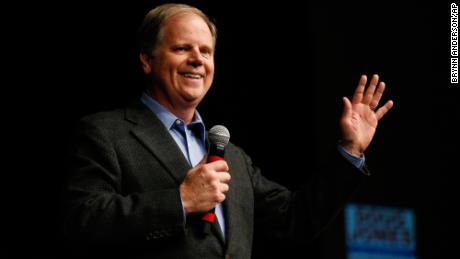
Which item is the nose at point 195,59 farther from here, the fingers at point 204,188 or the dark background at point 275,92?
the dark background at point 275,92

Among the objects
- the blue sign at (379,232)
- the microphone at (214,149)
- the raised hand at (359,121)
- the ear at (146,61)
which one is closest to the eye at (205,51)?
the ear at (146,61)

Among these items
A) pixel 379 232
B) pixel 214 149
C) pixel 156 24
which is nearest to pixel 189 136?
pixel 214 149

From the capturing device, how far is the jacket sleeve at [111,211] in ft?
5.08

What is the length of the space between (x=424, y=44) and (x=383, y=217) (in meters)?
1.13

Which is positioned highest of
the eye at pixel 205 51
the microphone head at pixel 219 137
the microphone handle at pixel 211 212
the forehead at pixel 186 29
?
the forehead at pixel 186 29

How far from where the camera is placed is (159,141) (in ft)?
5.88

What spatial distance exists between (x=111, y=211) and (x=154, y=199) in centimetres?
11

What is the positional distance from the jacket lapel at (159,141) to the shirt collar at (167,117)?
0.13ft

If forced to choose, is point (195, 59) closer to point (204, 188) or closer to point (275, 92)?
point (204, 188)

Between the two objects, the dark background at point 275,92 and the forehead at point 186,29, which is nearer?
the forehead at point 186,29

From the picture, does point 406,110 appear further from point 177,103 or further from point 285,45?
point 177,103

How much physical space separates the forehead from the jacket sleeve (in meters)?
0.51

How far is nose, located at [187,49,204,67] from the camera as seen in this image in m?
1.95

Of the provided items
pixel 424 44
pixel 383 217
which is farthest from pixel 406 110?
pixel 383 217
